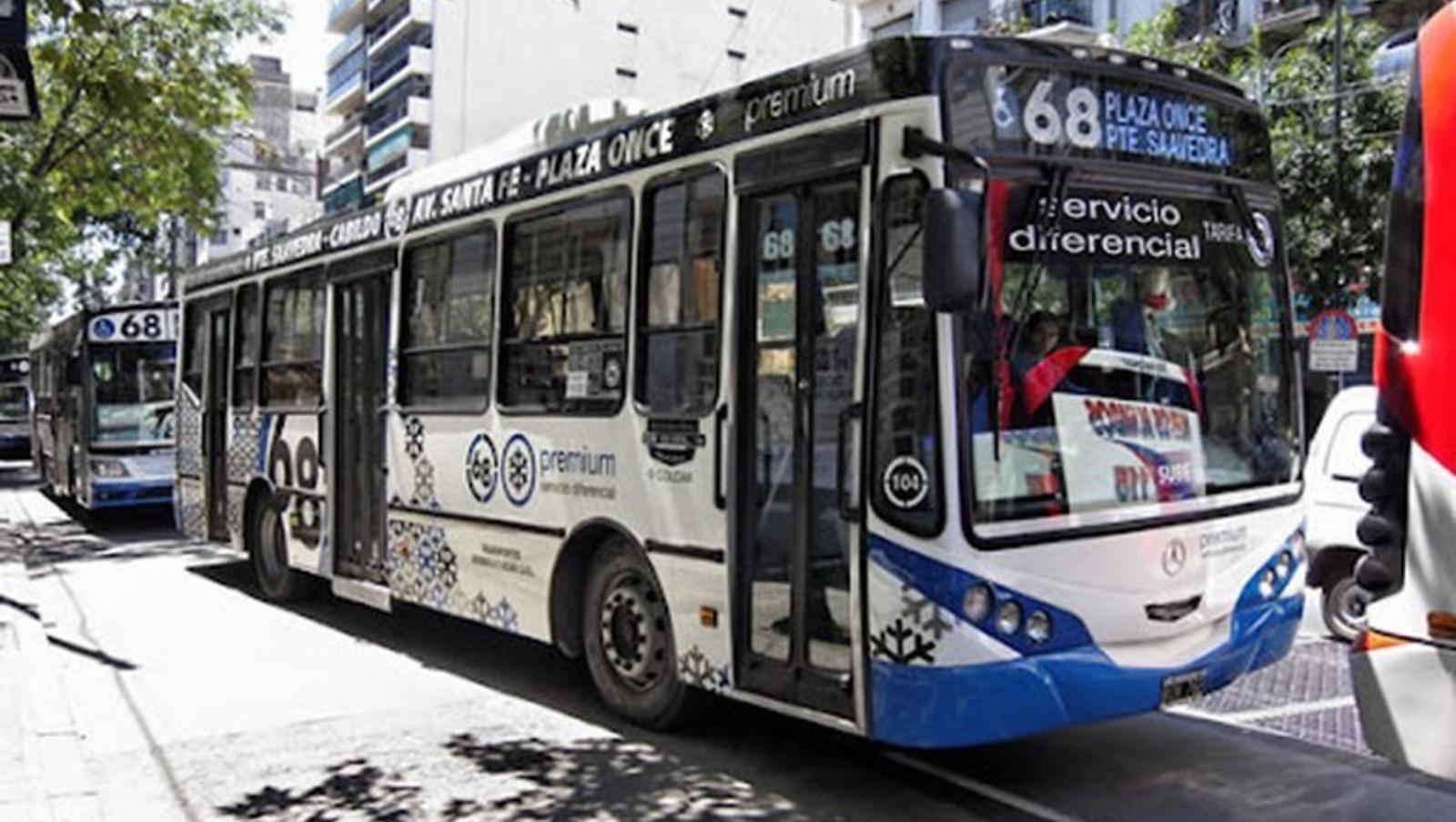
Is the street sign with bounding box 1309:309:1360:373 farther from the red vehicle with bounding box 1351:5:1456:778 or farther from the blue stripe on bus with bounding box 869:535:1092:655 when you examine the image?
the red vehicle with bounding box 1351:5:1456:778

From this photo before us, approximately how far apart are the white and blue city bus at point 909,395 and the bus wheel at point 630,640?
19mm

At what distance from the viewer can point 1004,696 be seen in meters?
4.84

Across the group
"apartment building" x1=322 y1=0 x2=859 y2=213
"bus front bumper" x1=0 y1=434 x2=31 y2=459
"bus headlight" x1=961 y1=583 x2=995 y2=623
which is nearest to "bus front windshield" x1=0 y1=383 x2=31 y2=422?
"bus front bumper" x1=0 y1=434 x2=31 y2=459

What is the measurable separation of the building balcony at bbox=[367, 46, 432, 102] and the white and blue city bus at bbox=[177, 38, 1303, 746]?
159ft

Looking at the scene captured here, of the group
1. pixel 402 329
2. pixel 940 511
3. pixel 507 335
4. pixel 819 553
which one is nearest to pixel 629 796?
pixel 819 553

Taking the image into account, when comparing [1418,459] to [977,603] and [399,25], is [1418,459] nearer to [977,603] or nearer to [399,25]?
[977,603]

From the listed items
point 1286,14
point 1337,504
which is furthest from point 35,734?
point 1286,14

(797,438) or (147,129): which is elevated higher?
(147,129)

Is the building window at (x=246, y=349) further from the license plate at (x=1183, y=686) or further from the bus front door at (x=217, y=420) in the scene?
the license plate at (x=1183, y=686)

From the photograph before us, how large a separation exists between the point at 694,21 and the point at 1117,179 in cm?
5735

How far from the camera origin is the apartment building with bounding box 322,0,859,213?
Result: 53500mm

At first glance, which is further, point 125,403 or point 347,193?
point 347,193

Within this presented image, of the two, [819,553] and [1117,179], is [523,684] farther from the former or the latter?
[1117,179]

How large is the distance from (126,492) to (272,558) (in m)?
7.53
